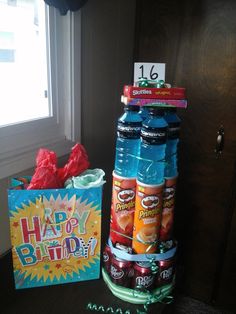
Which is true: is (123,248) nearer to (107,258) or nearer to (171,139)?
(107,258)

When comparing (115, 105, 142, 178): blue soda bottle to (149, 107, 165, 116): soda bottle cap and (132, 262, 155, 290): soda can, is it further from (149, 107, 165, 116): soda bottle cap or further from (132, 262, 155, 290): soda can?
(132, 262, 155, 290): soda can

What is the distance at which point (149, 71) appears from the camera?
3.00ft

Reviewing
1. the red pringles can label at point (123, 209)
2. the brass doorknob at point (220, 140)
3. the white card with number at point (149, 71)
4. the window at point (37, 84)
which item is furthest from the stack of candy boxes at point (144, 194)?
the brass doorknob at point (220, 140)

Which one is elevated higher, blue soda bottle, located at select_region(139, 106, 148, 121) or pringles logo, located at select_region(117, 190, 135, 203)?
blue soda bottle, located at select_region(139, 106, 148, 121)

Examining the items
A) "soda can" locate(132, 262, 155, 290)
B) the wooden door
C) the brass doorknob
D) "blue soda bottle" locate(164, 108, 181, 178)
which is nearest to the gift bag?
"soda can" locate(132, 262, 155, 290)

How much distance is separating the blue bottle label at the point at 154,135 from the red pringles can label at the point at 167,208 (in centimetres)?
16

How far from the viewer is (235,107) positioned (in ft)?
4.05

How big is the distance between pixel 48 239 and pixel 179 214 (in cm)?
87

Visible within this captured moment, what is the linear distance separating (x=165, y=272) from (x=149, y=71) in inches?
25.4

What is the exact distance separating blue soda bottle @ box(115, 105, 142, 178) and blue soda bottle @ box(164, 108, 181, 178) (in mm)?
99

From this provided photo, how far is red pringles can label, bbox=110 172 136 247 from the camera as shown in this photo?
2.61ft

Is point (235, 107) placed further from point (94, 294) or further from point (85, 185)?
point (94, 294)

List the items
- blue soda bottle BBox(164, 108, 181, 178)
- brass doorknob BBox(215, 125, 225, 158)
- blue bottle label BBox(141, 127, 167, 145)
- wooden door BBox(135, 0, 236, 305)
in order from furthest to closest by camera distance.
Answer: brass doorknob BBox(215, 125, 225, 158), wooden door BBox(135, 0, 236, 305), blue soda bottle BBox(164, 108, 181, 178), blue bottle label BBox(141, 127, 167, 145)

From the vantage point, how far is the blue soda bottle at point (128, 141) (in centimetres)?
77
